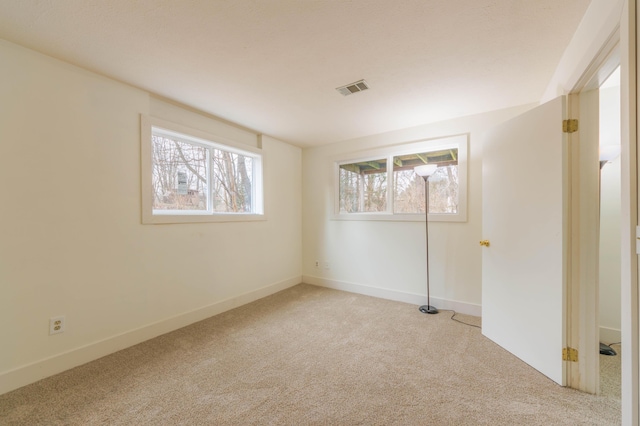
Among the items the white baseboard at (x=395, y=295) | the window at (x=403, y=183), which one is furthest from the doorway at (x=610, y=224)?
the window at (x=403, y=183)

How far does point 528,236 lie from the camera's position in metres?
1.97

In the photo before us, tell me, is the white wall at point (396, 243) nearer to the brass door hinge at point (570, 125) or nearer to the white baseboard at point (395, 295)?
the white baseboard at point (395, 295)

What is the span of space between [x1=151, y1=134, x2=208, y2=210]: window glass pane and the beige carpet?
1.35 metres

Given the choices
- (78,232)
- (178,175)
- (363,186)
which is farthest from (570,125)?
(78,232)

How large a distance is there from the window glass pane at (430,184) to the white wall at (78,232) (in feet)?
8.56

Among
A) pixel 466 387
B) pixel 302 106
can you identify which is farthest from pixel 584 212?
pixel 302 106

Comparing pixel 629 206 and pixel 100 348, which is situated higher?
pixel 629 206

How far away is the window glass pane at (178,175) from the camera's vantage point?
262 centimetres

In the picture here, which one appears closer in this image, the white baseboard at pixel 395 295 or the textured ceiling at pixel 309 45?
the textured ceiling at pixel 309 45

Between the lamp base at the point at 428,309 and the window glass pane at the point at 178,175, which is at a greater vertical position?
the window glass pane at the point at 178,175

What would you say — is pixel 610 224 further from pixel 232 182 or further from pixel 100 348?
pixel 100 348

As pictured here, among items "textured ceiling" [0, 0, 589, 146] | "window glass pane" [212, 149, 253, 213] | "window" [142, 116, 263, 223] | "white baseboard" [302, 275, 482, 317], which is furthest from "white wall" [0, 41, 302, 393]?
"white baseboard" [302, 275, 482, 317]

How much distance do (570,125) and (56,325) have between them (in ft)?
12.8

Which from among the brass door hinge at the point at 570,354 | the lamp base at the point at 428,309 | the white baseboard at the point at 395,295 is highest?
the brass door hinge at the point at 570,354
